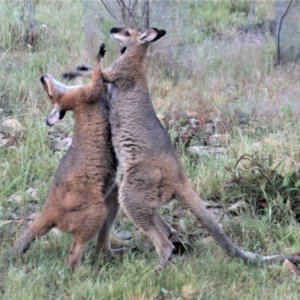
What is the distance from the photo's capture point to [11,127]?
22.7ft

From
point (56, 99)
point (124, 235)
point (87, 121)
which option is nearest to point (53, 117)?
point (56, 99)

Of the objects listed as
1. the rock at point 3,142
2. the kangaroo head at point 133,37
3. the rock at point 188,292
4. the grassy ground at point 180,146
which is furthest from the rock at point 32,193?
the rock at point 188,292

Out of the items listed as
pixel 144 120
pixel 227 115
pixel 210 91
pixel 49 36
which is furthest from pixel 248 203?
pixel 49 36

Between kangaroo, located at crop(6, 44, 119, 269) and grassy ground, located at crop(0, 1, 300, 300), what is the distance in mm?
221

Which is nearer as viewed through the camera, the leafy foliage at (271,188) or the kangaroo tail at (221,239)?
the kangaroo tail at (221,239)

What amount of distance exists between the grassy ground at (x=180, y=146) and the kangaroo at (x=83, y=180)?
0.22 m

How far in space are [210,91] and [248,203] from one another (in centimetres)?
271

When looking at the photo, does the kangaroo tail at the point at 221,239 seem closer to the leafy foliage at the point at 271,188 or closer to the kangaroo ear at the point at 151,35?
the leafy foliage at the point at 271,188

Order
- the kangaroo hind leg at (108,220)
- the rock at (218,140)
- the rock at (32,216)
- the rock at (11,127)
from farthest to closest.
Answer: the rock at (218,140)
the rock at (11,127)
the rock at (32,216)
the kangaroo hind leg at (108,220)

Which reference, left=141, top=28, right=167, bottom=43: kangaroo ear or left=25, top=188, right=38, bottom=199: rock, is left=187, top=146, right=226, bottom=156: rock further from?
left=25, top=188, right=38, bottom=199: rock

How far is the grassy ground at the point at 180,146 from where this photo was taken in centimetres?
461

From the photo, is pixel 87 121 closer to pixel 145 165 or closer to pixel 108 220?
pixel 145 165

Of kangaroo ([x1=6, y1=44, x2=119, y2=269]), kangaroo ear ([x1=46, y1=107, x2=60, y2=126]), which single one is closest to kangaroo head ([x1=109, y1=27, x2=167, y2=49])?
kangaroo ([x1=6, y1=44, x2=119, y2=269])

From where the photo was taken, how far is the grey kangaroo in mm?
4895
